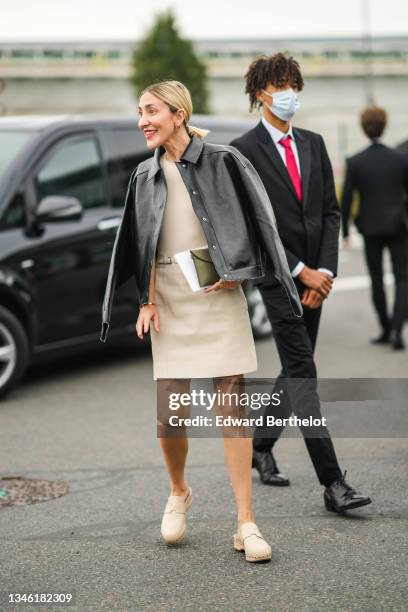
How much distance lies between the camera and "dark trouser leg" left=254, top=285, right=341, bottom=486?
4707 millimetres

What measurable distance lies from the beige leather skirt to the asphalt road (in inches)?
29.0

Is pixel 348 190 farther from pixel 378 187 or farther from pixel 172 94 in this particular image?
pixel 172 94

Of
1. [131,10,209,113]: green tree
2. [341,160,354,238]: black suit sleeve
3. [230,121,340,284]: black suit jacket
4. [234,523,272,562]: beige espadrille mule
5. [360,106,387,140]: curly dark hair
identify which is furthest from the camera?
[131,10,209,113]: green tree

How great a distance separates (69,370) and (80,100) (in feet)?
174

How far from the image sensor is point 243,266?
4.17 metres

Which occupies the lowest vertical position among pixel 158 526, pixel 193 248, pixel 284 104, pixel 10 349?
pixel 10 349

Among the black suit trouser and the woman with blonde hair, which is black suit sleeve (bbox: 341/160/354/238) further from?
the woman with blonde hair

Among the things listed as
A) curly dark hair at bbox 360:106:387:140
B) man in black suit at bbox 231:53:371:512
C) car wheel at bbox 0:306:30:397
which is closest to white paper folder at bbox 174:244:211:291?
man in black suit at bbox 231:53:371:512

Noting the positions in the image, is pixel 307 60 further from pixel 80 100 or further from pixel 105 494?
pixel 105 494

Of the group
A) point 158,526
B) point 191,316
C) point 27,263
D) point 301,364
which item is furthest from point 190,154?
point 27,263

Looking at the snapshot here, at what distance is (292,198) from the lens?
16.3 ft

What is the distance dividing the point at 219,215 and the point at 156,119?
1.48 feet

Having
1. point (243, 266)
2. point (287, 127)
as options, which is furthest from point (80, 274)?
point (243, 266)

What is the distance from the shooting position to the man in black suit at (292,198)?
4.85m
